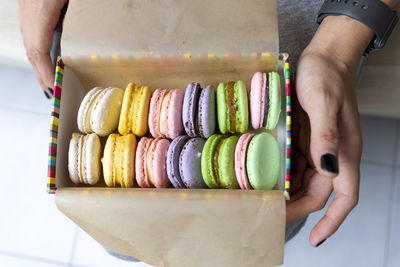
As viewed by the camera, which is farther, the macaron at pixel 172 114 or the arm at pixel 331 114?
the macaron at pixel 172 114

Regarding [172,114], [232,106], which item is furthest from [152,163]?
[232,106]

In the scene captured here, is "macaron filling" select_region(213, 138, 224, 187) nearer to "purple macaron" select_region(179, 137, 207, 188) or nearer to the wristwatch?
"purple macaron" select_region(179, 137, 207, 188)

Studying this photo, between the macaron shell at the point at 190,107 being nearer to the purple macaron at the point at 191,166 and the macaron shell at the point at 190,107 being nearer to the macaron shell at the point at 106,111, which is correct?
the purple macaron at the point at 191,166

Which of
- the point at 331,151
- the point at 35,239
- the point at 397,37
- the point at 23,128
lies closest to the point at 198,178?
the point at 331,151

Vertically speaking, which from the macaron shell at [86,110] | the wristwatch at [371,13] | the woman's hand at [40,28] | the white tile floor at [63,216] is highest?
the wristwatch at [371,13]

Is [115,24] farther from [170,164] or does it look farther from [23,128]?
[23,128]

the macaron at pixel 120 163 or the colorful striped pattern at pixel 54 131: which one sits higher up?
the colorful striped pattern at pixel 54 131

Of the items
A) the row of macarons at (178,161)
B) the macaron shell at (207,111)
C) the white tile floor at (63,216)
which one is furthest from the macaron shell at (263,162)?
the white tile floor at (63,216)

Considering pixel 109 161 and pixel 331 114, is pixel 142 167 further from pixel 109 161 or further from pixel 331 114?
pixel 331 114
